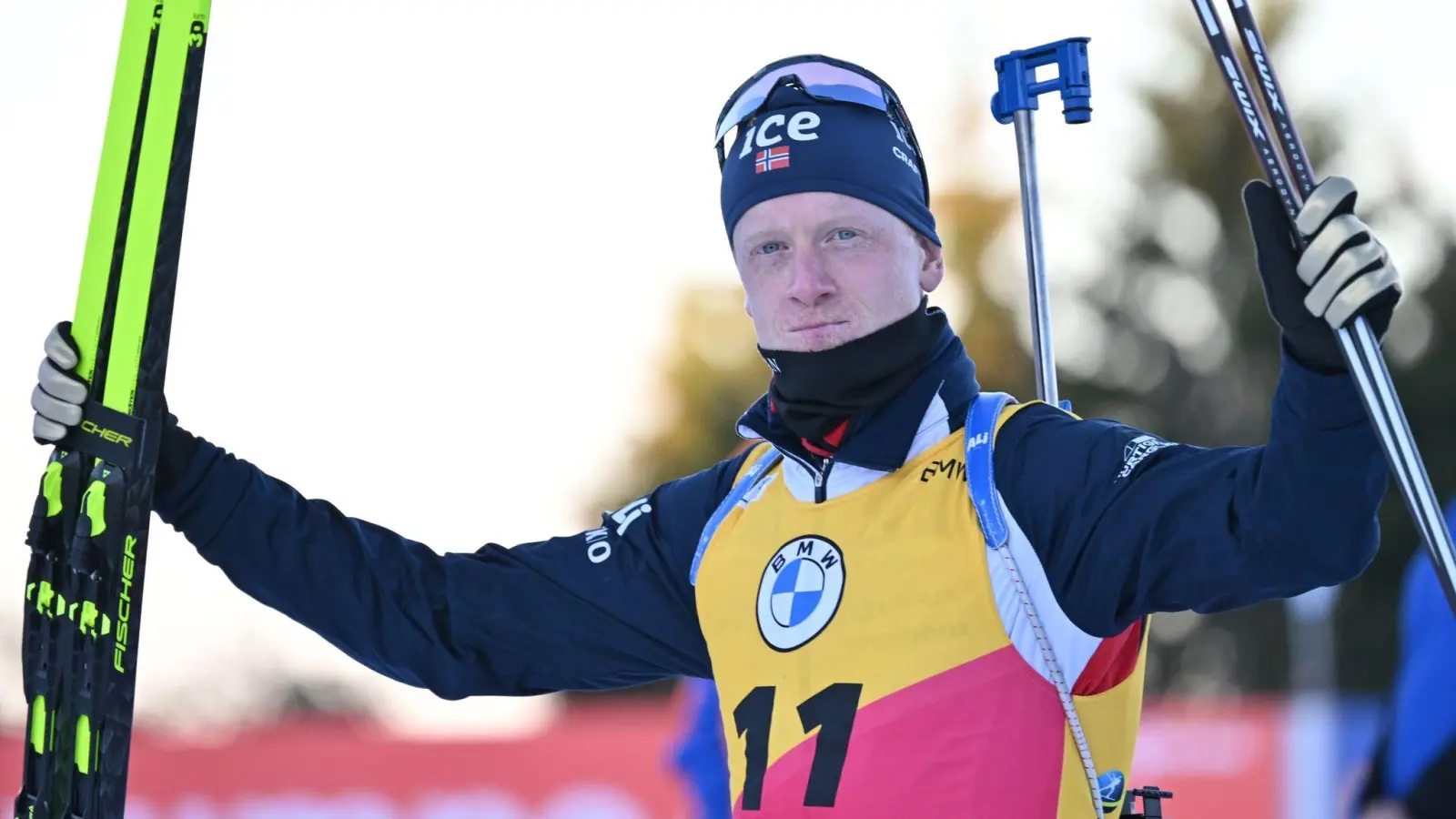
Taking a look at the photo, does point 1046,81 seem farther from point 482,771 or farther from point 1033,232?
point 482,771

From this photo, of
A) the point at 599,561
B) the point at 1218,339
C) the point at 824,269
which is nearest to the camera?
the point at 824,269

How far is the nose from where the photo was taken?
2.83 m

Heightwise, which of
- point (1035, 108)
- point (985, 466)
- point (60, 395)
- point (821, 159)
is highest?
point (1035, 108)

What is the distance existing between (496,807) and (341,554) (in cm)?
498

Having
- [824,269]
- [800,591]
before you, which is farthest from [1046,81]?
[800,591]

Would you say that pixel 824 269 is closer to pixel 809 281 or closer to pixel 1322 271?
pixel 809 281

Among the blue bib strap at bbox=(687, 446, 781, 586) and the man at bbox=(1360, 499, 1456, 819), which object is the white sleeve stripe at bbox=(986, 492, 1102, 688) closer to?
the blue bib strap at bbox=(687, 446, 781, 586)

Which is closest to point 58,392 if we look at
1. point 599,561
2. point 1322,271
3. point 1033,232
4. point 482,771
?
point 599,561

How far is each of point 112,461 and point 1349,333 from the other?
189cm

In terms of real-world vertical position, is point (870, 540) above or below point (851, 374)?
below

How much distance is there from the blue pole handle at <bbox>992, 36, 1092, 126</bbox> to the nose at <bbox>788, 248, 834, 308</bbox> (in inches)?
26.8

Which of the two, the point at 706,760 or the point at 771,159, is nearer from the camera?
the point at 771,159

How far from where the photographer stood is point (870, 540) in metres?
Answer: 2.75

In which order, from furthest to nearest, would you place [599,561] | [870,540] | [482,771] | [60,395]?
1. [482,771]
2. [599,561]
3. [60,395]
4. [870,540]
